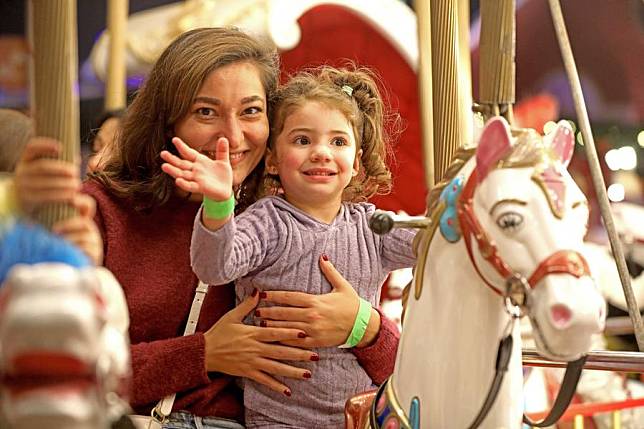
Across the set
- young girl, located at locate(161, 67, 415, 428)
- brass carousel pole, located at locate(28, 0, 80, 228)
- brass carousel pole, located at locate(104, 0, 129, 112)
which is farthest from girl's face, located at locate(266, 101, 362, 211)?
brass carousel pole, located at locate(104, 0, 129, 112)

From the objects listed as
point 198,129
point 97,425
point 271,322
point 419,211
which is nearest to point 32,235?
point 97,425

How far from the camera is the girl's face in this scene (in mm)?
1463

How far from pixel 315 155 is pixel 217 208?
0.30 m

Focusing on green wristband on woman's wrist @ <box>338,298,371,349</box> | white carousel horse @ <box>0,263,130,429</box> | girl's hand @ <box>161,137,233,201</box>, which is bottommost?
white carousel horse @ <box>0,263,130,429</box>

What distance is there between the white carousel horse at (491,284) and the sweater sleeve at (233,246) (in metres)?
0.26

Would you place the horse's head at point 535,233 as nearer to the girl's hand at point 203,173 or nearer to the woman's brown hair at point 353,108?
the girl's hand at point 203,173

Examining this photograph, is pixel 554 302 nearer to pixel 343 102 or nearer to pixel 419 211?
pixel 343 102

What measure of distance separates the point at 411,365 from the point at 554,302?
22 centimetres

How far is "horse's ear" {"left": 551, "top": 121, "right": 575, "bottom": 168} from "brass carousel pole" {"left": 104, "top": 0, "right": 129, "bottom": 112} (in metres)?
1.84

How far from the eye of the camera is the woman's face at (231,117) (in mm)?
1512

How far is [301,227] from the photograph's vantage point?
146cm

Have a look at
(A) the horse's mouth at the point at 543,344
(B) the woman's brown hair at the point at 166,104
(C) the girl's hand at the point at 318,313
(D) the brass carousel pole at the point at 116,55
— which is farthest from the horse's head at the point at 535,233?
(D) the brass carousel pole at the point at 116,55

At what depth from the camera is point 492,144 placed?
99 centimetres

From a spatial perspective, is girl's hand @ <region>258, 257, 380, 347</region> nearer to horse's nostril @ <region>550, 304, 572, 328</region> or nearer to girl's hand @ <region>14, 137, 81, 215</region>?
horse's nostril @ <region>550, 304, 572, 328</region>
